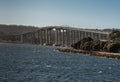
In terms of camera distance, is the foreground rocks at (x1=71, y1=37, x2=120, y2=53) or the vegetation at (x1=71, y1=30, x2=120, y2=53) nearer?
the foreground rocks at (x1=71, y1=37, x2=120, y2=53)

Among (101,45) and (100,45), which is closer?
(101,45)

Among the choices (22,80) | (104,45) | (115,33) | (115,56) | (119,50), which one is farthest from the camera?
(115,33)

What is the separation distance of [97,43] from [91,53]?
446 inches

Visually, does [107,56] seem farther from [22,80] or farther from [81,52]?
[22,80]

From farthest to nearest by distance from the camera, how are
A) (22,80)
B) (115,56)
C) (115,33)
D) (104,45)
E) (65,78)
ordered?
(115,33), (104,45), (115,56), (65,78), (22,80)

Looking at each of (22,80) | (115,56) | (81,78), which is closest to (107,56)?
(115,56)

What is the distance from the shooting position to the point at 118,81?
6203cm

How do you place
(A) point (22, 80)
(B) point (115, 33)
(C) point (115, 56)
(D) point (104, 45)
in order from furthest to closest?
(B) point (115, 33), (D) point (104, 45), (C) point (115, 56), (A) point (22, 80)

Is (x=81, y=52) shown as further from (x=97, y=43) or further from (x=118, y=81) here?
(x=118, y=81)

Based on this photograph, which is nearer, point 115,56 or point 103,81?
point 103,81

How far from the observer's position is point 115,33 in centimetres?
19275

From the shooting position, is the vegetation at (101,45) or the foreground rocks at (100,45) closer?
the foreground rocks at (100,45)

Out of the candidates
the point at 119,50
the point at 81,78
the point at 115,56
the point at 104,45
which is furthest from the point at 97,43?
the point at 81,78

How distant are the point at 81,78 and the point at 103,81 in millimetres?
4940
